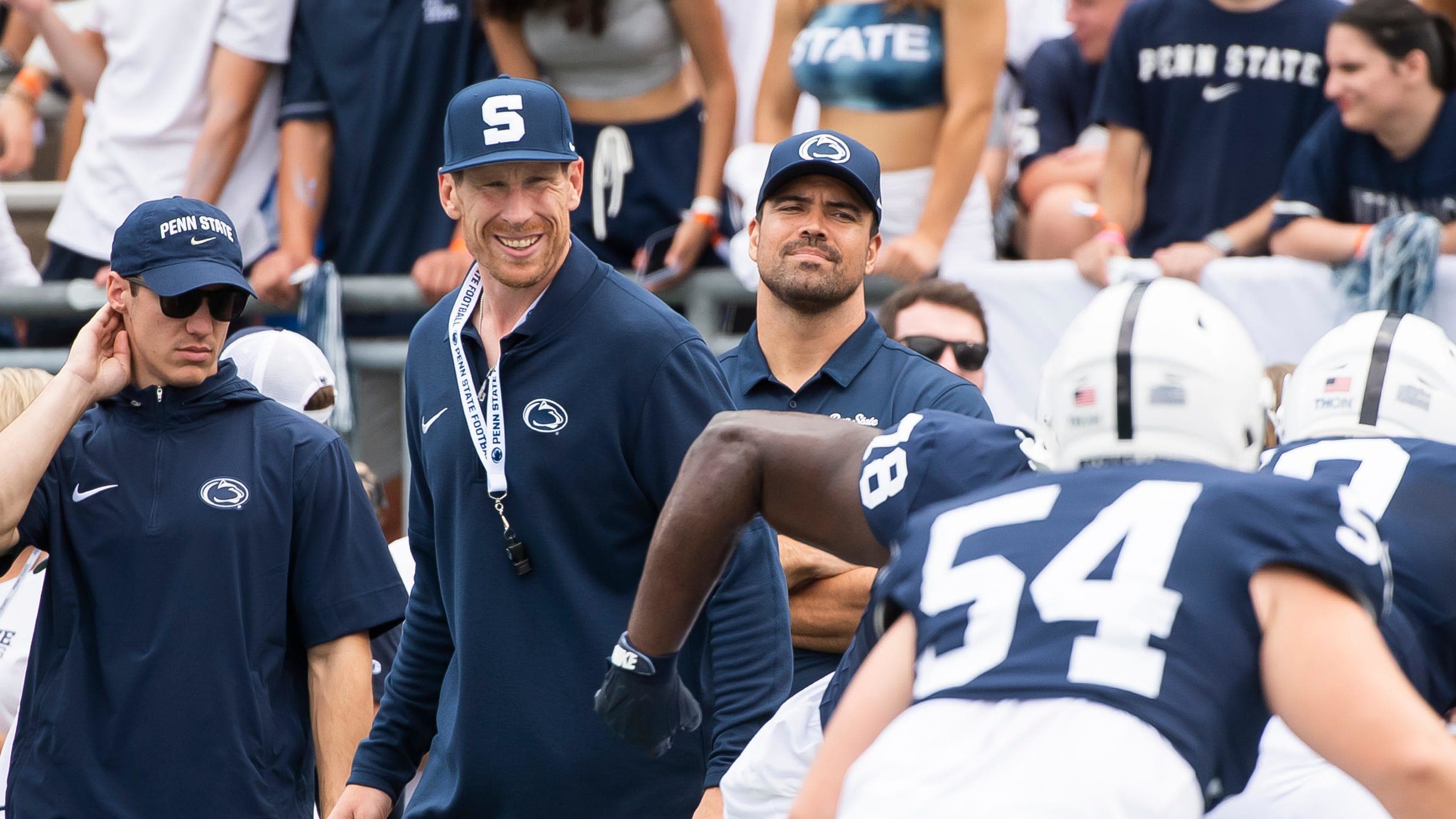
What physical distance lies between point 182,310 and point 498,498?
1.16 m

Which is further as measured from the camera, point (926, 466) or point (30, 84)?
point (30, 84)

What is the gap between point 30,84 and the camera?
828 centimetres

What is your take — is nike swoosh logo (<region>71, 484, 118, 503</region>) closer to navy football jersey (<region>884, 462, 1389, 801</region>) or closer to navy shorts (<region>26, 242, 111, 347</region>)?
navy football jersey (<region>884, 462, 1389, 801</region>)

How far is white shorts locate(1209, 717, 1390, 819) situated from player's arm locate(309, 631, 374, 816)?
2043 millimetres

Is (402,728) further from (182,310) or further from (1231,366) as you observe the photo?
(1231,366)

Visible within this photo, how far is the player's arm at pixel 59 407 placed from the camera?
3.98 metres

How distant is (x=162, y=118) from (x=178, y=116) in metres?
0.08

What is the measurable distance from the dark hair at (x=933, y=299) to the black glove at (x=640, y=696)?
7.68ft

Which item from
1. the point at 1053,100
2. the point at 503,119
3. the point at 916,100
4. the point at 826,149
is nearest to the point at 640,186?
the point at 916,100

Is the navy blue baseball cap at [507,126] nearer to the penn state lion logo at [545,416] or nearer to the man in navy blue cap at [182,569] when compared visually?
the penn state lion logo at [545,416]

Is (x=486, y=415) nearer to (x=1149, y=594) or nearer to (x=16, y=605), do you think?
(x=1149, y=594)

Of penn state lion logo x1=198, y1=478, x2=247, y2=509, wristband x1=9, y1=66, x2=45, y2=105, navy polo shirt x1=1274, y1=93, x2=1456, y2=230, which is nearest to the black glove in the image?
penn state lion logo x1=198, y1=478, x2=247, y2=509

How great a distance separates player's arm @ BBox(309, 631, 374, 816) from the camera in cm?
418

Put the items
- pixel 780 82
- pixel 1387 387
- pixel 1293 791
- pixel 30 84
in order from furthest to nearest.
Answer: pixel 30 84 → pixel 780 82 → pixel 1387 387 → pixel 1293 791
